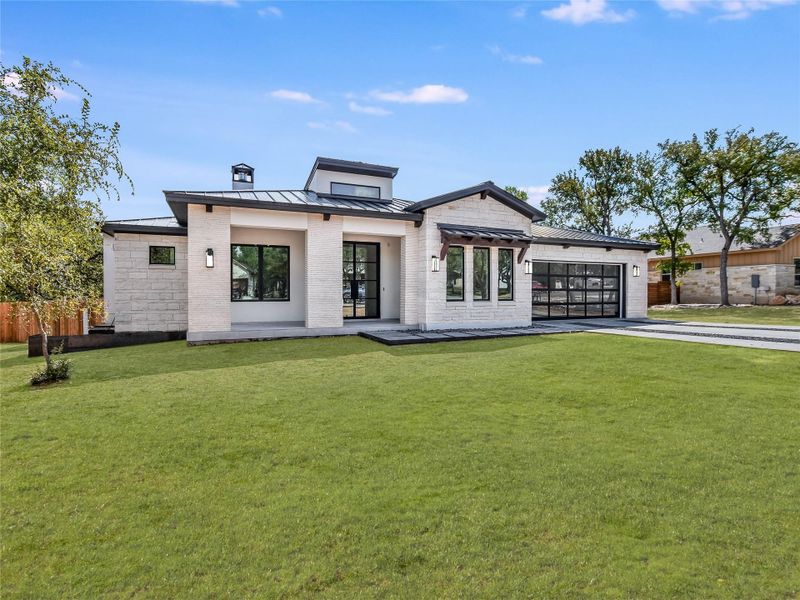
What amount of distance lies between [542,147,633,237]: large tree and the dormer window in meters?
23.0

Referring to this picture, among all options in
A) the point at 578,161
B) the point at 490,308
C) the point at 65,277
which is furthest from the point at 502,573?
the point at 578,161

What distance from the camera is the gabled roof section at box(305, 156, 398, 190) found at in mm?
13859

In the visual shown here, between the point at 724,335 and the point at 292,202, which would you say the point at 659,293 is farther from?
the point at 292,202

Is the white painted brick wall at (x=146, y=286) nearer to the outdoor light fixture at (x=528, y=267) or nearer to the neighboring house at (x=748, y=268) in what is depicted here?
the outdoor light fixture at (x=528, y=267)

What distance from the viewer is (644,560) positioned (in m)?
2.29

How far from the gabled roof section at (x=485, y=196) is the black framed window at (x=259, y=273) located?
4.32 m

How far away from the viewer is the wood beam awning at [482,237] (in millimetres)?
12039

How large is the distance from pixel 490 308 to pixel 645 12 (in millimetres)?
8564

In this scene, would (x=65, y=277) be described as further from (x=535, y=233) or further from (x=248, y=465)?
(x=535, y=233)

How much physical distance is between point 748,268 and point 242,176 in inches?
1239

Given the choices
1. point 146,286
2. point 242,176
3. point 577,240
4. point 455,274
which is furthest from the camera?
point 242,176

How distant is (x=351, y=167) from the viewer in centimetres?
1427

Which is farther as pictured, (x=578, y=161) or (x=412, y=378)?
(x=578, y=161)

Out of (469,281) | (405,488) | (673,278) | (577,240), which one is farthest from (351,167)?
(673,278)
